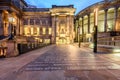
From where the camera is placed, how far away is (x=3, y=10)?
184 feet

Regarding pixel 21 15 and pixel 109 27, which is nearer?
pixel 109 27

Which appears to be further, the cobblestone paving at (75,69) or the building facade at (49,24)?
the building facade at (49,24)

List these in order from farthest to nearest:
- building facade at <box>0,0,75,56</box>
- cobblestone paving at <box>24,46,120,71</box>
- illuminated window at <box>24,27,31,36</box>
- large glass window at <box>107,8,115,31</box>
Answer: illuminated window at <box>24,27,31,36</box> < building facade at <box>0,0,75,56</box> < large glass window at <box>107,8,115,31</box> < cobblestone paving at <box>24,46,120,71</box>

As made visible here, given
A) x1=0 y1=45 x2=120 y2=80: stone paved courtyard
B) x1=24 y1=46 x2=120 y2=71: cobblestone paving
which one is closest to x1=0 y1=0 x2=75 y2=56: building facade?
x1=24 y1=46 x2=120 y2=71: cobblestone paving

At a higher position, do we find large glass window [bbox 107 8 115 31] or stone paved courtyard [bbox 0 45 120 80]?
large glass window [bbox 107 8 115 31]

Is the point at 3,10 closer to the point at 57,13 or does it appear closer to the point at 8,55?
the point at 57,13

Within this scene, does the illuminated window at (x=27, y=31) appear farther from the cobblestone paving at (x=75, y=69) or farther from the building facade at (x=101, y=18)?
the cobblestone paving at (x=75, y=69)

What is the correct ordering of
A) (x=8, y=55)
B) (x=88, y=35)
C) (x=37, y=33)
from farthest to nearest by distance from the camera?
(x=37, y=33) → (x=88, y=35) → (x=8, y=55)

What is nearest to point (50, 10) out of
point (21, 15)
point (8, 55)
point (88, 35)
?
point (21, 15)

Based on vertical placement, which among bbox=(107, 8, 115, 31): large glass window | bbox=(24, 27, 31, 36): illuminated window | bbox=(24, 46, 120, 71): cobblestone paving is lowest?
bbox=(24, 46, 120, 71): cobblestone paving

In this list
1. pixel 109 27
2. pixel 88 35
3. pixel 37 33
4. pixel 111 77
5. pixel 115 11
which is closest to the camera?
pixel 111 77

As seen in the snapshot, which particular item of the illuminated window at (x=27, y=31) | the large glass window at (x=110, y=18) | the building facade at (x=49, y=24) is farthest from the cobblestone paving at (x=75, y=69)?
the illuminated window at (x=27, y=31)

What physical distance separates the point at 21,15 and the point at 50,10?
13.9 m

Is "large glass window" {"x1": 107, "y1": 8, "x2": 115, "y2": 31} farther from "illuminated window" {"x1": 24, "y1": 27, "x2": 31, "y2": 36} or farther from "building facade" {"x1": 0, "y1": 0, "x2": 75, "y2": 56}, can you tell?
"illuminated window" {"x1": 24, "y1": 27, "x2": 31, "y2": 36}
